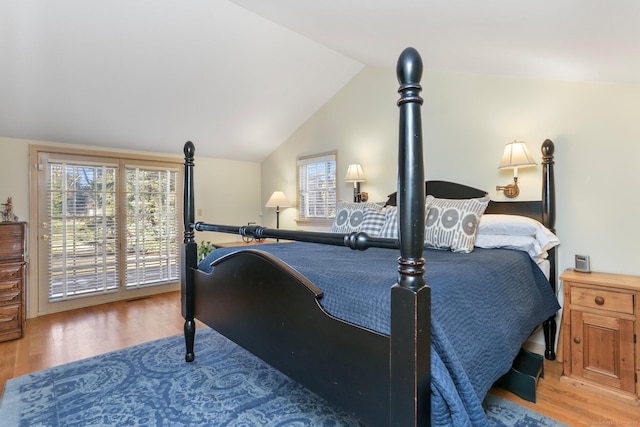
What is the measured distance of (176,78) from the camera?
317cm

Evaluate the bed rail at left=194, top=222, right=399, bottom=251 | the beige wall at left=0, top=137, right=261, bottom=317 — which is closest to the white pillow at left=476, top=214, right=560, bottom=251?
the bed rail at left=194, top=222, right=399, bottom=251

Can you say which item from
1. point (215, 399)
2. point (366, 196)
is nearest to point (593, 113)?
point (366, 196)

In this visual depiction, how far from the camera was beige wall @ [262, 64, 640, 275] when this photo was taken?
229cm

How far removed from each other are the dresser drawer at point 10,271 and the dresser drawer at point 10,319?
0.87ft

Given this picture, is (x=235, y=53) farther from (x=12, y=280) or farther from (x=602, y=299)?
(x=602, y=299)

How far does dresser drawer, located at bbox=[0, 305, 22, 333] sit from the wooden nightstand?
4.31 m

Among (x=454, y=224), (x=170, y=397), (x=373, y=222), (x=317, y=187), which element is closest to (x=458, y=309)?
(x=454, y=224)

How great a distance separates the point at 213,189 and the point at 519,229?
153 inches

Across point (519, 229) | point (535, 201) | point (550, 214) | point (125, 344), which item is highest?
point (535, 201)

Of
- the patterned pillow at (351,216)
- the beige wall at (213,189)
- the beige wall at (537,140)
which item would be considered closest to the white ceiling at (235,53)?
the beige wall at (537,140)

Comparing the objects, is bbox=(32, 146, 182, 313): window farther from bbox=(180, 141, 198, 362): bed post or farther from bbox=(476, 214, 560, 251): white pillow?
bbox=(476, 214, 560, 251): white pillow

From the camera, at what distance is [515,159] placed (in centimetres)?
258

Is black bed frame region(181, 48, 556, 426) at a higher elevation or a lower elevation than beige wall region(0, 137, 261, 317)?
lower

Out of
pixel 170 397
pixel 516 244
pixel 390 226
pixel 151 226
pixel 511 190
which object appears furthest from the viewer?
pixel 151 226
